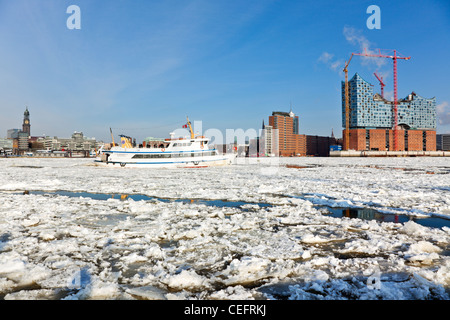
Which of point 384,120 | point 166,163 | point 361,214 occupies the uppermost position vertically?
point 384,120

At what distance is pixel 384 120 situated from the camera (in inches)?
7387

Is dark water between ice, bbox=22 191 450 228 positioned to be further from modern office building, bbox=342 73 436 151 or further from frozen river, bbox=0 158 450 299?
modern office building, bbox=342 73 436 151

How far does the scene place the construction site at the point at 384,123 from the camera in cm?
16162

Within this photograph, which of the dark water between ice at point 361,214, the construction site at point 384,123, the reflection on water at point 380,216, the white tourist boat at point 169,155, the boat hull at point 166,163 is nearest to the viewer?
the reflection on water at point 380,216

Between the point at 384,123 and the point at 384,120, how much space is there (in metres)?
2.24

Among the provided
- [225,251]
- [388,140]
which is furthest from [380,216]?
[388,140]

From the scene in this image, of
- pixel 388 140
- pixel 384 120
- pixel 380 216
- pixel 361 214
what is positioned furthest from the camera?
pixel 384 120

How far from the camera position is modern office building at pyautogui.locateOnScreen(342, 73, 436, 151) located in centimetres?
16738

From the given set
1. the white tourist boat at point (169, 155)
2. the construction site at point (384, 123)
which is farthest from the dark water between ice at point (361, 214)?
the construction site at point (384, 123)

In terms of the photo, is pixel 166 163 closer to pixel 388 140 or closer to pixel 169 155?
pixel 169 155

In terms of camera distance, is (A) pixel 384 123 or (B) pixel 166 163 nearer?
(B) pixel 166 163

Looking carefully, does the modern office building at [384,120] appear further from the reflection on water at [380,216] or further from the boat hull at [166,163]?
the reflection on water at [380,216]

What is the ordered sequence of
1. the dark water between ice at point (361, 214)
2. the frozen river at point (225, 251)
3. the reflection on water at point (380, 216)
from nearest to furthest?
1. the frozen river at point (225, 251)
2. the reflection on water at point (380, 216)
3. the dark water between ice at point (361, 214)

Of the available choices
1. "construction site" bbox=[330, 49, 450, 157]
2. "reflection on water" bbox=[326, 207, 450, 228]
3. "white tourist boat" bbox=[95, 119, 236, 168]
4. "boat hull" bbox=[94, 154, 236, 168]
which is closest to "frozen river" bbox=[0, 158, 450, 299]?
"reflection on water" bbox=[326, 207, 450, 228]
